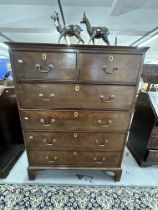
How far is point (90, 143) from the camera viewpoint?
4.73 ft

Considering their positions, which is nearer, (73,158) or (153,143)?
(73,158)

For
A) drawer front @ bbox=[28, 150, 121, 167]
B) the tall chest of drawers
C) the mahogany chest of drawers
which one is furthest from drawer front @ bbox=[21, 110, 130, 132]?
the mahogany chest of drawers

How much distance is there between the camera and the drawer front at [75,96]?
1.22 meters

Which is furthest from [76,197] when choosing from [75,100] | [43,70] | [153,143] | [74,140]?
[43,70]

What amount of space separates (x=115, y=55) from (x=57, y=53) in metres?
0.48

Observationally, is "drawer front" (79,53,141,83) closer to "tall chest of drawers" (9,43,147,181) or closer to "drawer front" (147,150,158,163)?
"tall chest of drawers" (9,43,147,181)

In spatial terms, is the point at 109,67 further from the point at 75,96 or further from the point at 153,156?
the point at 153,156

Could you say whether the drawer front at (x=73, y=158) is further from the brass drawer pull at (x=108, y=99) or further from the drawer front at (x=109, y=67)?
the drawer front at (x=109, y=67)

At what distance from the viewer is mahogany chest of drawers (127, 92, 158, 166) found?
1631 mm

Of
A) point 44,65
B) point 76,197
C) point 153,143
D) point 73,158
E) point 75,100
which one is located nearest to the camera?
point 44,65

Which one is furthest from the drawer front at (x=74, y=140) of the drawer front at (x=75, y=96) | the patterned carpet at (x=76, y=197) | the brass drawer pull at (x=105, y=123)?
the patterned carpet at (x=76, y=197)

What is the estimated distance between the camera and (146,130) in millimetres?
1736

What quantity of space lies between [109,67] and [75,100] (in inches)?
16.1

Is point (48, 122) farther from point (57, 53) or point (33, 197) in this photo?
point (33, 197)
